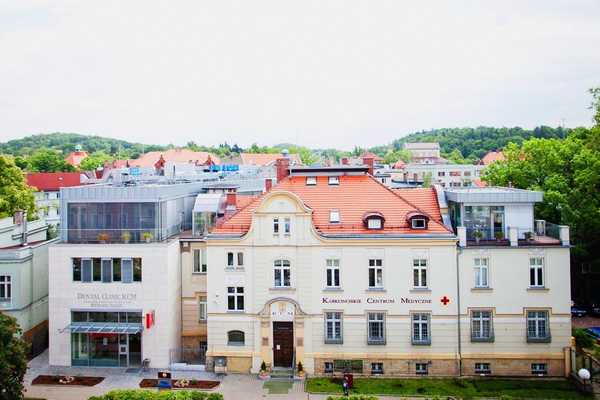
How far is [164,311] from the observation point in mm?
33594

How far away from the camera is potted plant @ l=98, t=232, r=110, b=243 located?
34.8 meters

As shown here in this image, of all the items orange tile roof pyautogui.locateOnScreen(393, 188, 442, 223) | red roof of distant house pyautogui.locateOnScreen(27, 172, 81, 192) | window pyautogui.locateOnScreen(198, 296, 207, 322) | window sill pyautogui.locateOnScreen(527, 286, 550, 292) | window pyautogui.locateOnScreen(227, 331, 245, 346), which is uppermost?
red roof of distant house pyautogui.locateOnScreen(27, 172, 81, 192)

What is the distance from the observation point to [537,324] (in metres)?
32.3

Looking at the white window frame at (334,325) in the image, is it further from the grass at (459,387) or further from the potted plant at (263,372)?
the potted plant at (263,372)

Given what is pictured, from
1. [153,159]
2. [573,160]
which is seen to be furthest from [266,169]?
[153,159]

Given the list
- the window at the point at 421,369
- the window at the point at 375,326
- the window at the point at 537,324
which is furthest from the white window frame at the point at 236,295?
the window at the point at 537,324

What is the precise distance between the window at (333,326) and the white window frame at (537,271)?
11.5 m

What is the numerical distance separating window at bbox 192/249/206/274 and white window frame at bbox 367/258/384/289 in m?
11.0

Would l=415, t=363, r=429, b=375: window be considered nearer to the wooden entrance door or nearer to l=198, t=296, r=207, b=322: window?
the wooden entrance door

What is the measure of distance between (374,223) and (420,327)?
6.72 meters

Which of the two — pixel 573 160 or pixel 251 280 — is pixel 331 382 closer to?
pixel 251 280

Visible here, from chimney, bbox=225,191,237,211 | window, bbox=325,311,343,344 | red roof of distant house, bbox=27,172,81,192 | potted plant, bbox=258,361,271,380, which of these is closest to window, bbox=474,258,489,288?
window, bbox=325,311,343,344

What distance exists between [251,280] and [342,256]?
18.7ft

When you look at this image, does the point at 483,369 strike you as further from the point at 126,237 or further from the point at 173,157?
the point at 173,157
